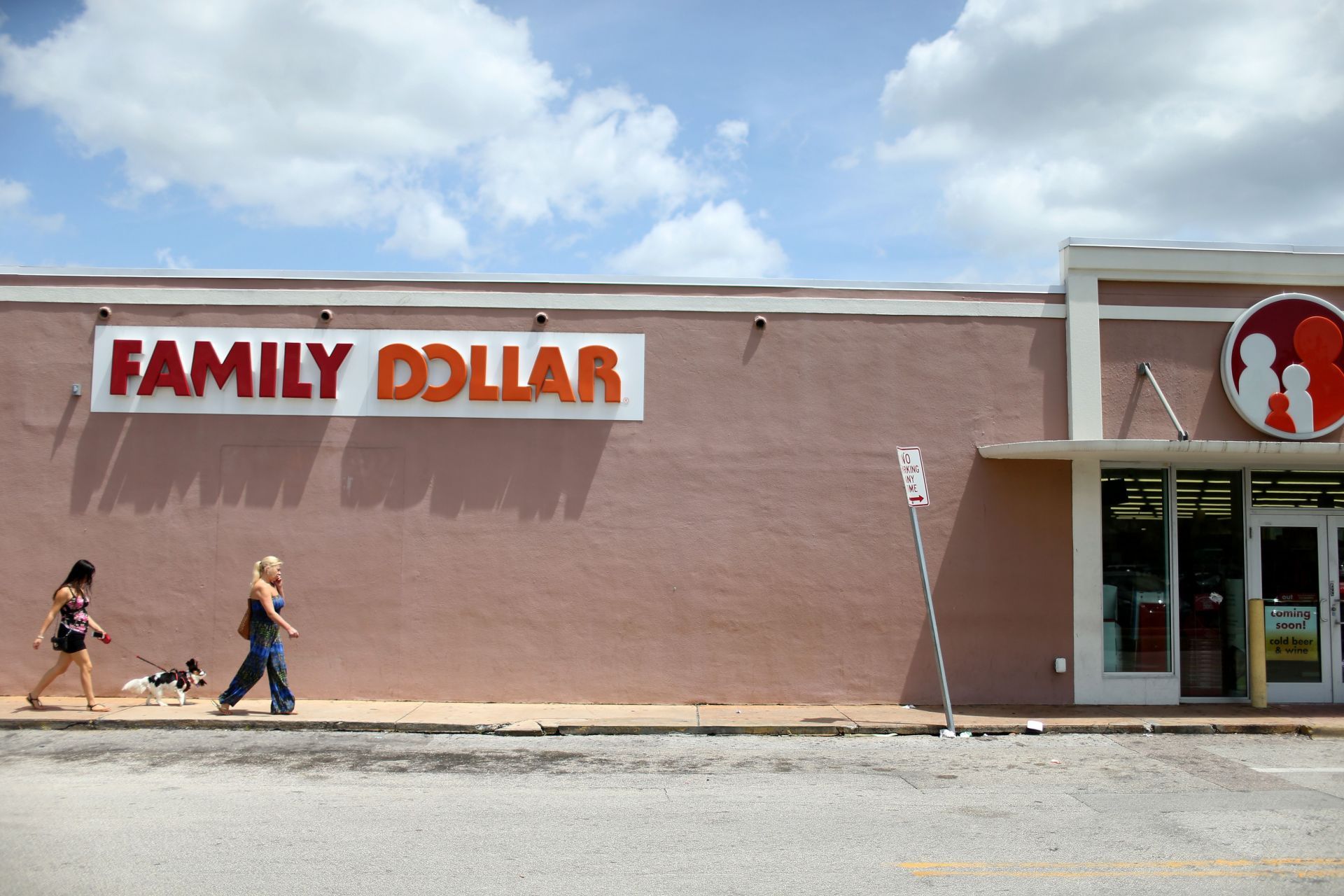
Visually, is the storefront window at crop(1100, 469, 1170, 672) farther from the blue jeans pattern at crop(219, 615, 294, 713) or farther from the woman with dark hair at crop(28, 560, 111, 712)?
the woman with dark hair at crop(28, 560, 111, 712)

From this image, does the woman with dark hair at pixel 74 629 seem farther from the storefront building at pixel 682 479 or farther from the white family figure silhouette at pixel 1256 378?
the white family figure silhouette at pixel 1256 378

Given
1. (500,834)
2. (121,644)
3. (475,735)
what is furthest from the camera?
(121,644)

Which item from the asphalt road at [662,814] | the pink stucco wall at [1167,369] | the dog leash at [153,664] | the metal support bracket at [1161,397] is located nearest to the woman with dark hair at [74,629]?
the asphalt road at [662,814]

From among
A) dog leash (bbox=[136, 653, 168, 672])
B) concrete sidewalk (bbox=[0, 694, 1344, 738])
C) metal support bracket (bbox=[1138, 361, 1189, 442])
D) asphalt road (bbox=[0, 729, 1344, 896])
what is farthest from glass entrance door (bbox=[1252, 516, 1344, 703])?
dog leash (bbox=[136, 653, 168, 672])

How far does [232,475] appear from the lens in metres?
12.8

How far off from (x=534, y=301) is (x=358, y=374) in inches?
88.6

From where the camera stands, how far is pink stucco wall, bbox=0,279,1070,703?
41.4 ft

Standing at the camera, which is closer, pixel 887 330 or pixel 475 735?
pixel 475 735

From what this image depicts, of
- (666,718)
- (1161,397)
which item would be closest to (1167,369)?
(1161,397)

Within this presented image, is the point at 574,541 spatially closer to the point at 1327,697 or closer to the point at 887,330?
the point at 887,330

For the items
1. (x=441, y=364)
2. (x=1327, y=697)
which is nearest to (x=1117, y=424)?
(x=1327, y=697)

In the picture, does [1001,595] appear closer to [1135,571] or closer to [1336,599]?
[1135,571]

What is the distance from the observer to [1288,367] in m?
13.1

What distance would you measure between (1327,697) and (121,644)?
14.3 m
